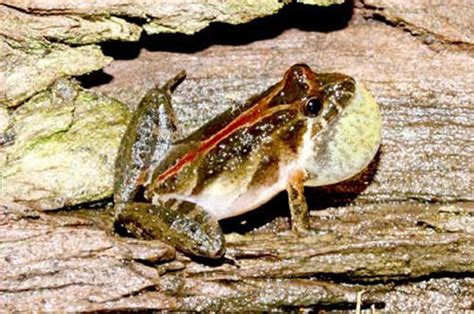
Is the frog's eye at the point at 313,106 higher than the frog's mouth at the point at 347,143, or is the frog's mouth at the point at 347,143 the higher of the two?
the frog's eye at the point at 313,106

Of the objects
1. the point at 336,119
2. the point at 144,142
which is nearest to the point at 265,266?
the point at 336,119

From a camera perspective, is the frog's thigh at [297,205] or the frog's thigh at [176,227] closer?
the frog's thigh at [176,227]

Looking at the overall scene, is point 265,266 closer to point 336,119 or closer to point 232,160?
point 232,160

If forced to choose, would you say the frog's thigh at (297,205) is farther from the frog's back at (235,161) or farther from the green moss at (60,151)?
the green moss at (60,151)

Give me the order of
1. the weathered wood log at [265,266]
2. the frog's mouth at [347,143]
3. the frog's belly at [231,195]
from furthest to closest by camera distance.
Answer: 1. the frog's belly at [231,195]
2. the frog's mouth at [347,143]
3. the weathered wood log at [265,266]

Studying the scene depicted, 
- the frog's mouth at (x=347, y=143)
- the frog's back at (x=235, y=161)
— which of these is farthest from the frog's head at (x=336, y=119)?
the frog's back at (x=235, y=161)

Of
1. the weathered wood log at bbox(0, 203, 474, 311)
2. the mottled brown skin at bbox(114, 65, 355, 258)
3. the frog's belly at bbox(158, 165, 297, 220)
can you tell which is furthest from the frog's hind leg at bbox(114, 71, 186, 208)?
the weathered wood log at bbox(0, 203, 474, 311)

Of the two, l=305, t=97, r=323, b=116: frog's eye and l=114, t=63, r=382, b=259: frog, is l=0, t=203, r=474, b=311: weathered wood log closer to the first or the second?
l=114, t=63, r=382, b=259: frog
